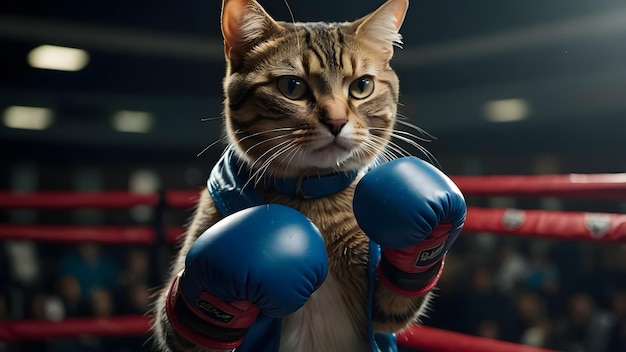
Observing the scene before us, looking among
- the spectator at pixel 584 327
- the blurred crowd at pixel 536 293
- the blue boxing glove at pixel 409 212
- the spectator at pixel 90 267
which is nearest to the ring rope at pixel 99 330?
the spectator at pixel 90 267

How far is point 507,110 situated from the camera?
2383 millimetres

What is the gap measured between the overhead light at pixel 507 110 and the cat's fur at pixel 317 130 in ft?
5.64

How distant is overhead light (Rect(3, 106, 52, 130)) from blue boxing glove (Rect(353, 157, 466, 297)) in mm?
1431

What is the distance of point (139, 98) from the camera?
6.26ft

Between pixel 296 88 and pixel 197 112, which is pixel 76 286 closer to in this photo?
pixel 197 112

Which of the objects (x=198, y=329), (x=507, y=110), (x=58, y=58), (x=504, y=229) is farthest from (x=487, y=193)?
(x=58, y=58)

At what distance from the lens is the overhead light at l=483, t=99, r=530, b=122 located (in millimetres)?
2383

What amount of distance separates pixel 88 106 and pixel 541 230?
1485 mm

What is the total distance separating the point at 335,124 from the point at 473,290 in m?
1.32

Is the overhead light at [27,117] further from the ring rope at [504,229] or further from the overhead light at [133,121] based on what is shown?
the ring rope at [504,229]

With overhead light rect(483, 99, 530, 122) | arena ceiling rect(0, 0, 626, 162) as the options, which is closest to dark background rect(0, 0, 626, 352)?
arena ceiling rect(0, 0, 626, 162)

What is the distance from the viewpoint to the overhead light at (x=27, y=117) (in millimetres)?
1666

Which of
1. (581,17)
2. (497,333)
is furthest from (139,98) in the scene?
(581,17)

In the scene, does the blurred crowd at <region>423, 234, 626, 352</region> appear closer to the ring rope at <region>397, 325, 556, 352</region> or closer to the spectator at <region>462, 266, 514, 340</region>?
the spectator at <region>462, 266, 514, 340</region>
